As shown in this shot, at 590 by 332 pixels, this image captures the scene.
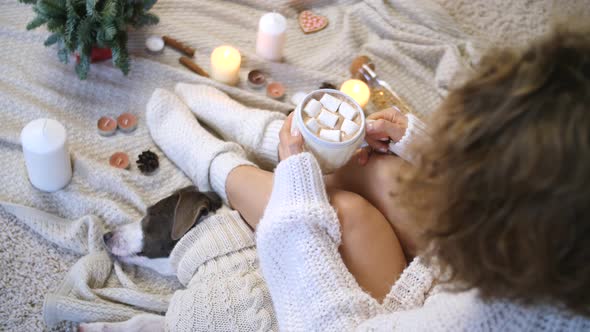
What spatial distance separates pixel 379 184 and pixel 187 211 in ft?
1.31

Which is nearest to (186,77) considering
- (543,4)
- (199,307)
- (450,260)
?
(199,307)

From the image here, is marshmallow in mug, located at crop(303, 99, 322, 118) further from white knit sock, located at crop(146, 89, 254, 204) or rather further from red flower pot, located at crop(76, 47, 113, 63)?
red flower pot, located at crop(76, 47, 113, 63)

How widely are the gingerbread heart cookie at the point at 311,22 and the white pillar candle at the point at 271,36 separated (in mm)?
142

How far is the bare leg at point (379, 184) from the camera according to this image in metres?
1.03

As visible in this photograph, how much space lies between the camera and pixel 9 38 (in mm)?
1389

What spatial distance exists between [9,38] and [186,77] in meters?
0.47

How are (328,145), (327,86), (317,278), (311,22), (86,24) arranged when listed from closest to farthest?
(317,278), (328,145), (86,24), (327,86), (311,22)

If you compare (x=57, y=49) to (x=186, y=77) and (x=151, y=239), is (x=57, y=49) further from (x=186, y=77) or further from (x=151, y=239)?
(x=151, y=239)

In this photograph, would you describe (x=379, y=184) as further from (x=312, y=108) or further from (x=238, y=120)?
(x=238, y=120)

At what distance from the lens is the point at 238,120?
1295 mm

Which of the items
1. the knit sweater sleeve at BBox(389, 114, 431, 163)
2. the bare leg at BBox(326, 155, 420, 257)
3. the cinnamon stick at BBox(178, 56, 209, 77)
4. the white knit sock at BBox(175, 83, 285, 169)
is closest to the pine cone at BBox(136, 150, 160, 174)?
the white knit sock at BBox(175, 83, 285, 169)

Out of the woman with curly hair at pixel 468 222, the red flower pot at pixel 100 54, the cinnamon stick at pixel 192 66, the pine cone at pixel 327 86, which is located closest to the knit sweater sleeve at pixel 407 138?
the woman with curly hair at pixel 468 222

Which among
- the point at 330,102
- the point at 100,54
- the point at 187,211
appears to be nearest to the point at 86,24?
the point at 100,54

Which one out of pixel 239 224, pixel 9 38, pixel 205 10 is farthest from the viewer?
pixel 205 10
